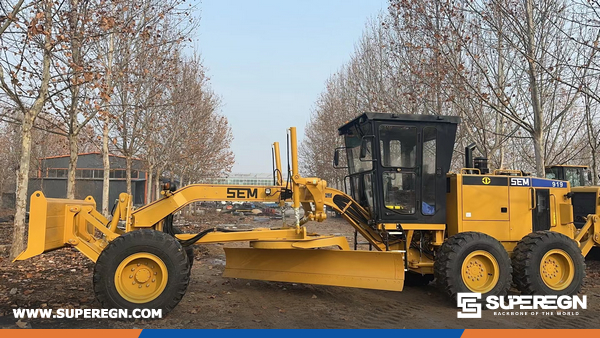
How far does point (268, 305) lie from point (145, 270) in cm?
180

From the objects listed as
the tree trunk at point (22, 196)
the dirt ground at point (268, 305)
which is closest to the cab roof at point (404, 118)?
the dirt ground at point (268, 305)

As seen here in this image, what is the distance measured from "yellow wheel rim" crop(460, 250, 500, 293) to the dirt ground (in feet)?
1.34

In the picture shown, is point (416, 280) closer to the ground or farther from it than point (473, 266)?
closer to the ground

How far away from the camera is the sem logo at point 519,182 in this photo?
746 cm

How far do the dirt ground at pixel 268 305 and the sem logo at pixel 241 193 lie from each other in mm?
1534

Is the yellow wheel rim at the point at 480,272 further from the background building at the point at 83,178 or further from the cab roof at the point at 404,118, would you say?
the background building at the point at 83,178

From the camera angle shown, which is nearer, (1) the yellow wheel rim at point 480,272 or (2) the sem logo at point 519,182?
(1) the yellow wheel rim at point 480,272

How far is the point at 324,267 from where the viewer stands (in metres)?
6.83

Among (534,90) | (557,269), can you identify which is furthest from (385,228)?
(534,90)

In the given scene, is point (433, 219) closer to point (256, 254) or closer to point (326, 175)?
point (256, 254)

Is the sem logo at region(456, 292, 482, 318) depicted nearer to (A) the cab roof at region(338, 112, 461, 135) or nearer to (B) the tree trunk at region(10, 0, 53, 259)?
(A) the cab roof at region(338, 112, 461, 135)

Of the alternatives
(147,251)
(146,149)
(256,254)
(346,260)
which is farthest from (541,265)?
(146,149)

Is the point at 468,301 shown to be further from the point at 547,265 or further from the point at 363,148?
the point at 363,148

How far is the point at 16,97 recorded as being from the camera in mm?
9078
